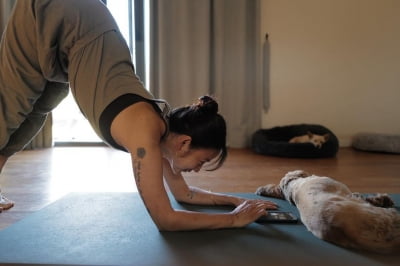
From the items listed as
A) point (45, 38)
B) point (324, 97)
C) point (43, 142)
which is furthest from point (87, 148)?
point (45, 38)

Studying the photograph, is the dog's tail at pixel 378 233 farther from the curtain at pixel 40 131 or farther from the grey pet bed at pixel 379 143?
the curtain at pixel 40 131

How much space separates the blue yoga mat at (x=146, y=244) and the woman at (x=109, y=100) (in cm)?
7

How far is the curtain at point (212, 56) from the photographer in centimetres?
347

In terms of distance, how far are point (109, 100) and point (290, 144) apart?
2.10 metres

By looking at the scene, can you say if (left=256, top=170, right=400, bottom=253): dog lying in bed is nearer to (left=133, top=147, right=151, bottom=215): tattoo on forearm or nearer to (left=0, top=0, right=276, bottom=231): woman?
(left=0, top=0, right=276, bottom=231): woman

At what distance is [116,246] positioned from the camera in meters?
1.11

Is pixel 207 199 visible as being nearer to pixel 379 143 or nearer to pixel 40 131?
pixel 379 143

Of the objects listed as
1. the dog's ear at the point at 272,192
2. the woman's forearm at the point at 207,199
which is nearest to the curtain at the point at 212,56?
the dog's ear at the point at 272,192

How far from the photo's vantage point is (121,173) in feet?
8.02

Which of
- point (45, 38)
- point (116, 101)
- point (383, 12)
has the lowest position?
point (116, 101)

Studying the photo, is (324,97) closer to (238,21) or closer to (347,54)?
(347,54)

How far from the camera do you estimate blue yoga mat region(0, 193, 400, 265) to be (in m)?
1.02

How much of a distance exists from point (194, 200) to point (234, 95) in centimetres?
219

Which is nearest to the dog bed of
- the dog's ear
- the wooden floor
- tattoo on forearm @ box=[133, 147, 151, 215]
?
the wooden floor
